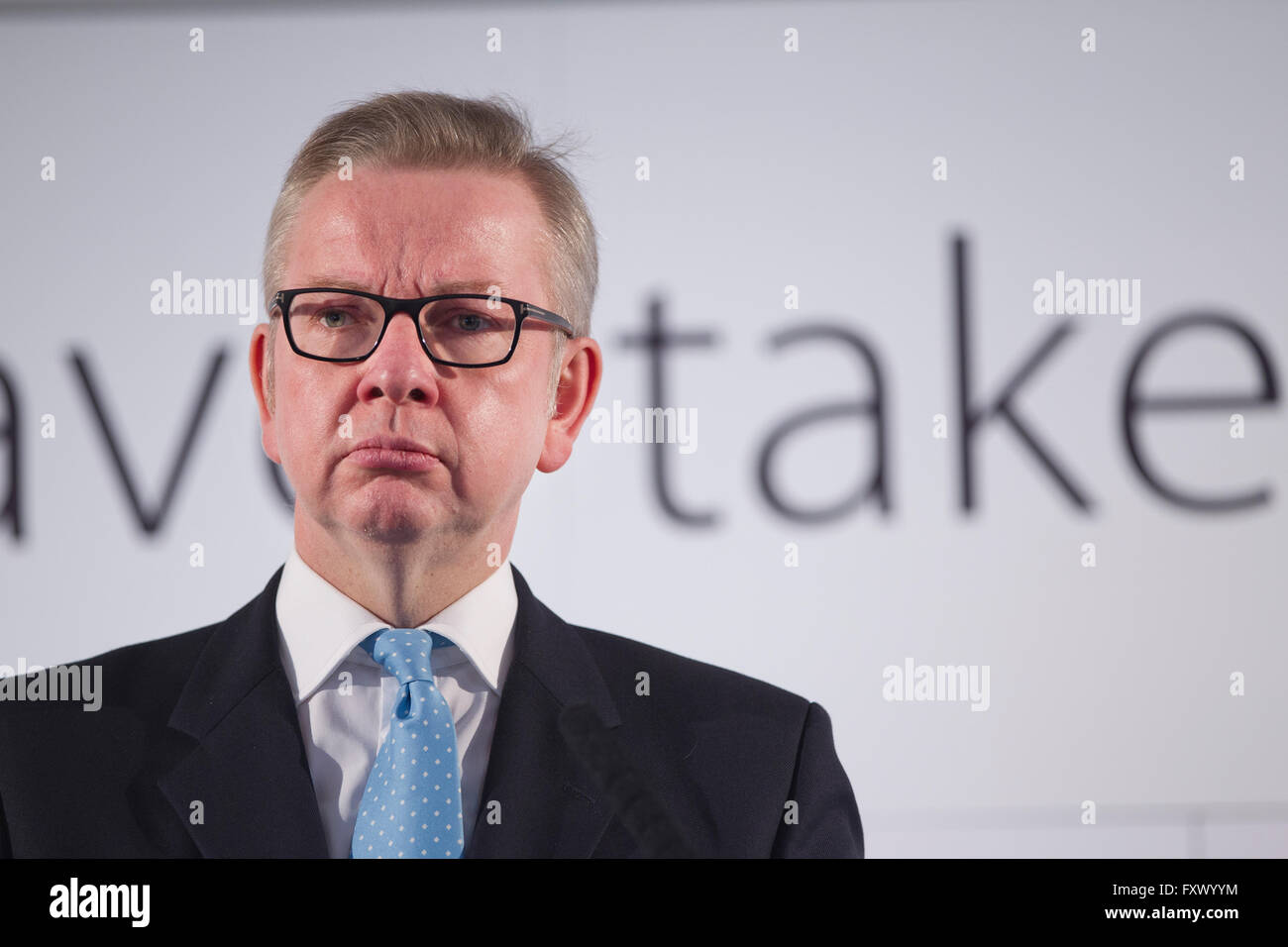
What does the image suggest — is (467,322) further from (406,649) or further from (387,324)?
(406,649)

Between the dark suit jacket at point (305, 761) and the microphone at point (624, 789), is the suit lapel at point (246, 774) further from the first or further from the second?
the microphone at point (624, 789)

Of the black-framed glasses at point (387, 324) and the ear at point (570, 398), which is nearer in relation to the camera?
the black-framed glasses at point (387, 324)

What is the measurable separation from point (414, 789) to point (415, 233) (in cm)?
79

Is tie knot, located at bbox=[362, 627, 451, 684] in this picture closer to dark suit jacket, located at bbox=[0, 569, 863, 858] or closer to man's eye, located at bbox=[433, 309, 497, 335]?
dark suit jacket, located at bbox=[0, 569, 863, 858]

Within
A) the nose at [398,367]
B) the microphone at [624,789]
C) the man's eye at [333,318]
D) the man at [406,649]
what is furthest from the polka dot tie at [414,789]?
the man's eye at [333,318]

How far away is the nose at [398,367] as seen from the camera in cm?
171

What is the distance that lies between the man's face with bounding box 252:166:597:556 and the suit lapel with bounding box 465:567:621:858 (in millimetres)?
256

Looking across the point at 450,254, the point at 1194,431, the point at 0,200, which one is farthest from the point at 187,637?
the point at 1194,431

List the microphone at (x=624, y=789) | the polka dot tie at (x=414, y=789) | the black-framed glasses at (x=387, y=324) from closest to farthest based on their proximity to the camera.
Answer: the microphone at (x=624, y=789) < the polka dot tie at (x=414, y=789) < the black-framed glasses at (x=387, y=324)

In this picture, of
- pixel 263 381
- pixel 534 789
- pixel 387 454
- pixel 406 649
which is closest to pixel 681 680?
pixel 534 789

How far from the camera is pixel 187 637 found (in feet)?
6.03

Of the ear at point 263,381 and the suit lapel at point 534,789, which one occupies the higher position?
the ear at point 263,381

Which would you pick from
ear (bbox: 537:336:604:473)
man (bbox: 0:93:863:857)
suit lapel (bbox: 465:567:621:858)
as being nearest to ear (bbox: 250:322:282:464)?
man (bbox: 0:93:863:857)

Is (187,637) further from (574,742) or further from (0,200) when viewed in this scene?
(0,200)
